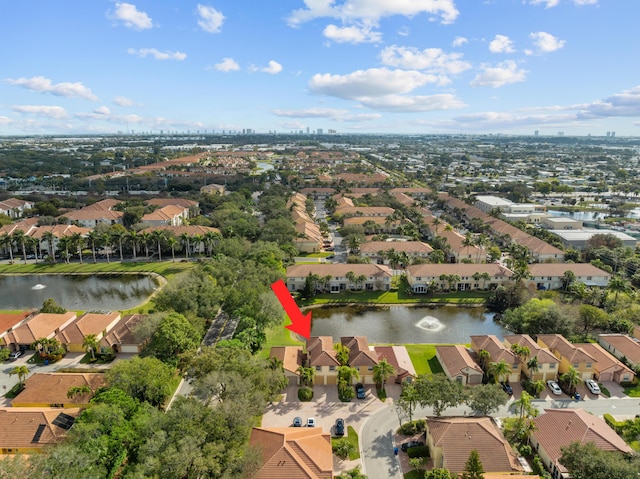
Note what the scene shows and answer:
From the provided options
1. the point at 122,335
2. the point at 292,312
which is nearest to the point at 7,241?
the point at 122,335

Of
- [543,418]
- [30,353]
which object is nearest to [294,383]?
[543,418]

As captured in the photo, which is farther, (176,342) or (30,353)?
(30,353)

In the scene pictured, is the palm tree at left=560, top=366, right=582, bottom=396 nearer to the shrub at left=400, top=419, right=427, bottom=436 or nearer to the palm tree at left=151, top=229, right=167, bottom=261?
the shrub at left=400, top=419, right=427, bottom=436

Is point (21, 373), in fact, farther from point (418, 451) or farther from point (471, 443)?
point (471, 443)

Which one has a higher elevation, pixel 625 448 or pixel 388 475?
pixel 625 448

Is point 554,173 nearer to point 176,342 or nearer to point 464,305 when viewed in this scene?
point 464,305

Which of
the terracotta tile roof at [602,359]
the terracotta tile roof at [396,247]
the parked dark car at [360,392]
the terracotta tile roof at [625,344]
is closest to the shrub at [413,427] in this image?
the parked dark car at [360,392]

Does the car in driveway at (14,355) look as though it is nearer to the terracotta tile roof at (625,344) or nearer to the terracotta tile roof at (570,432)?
the terracotta tile roof at (570,432)
